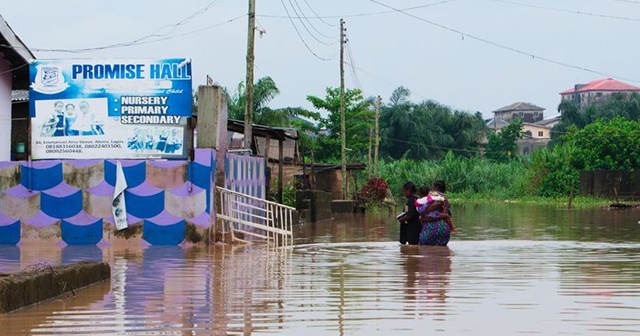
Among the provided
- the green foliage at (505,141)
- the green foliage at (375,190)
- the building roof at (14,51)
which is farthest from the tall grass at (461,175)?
the building roof at (14,51)

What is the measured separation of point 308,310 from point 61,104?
44.8ft

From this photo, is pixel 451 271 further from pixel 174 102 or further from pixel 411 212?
pixel 174 102

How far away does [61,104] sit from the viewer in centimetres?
2286

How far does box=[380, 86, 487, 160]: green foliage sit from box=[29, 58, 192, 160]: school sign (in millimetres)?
68150

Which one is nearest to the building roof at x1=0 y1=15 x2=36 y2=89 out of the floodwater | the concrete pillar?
the concrete pillar

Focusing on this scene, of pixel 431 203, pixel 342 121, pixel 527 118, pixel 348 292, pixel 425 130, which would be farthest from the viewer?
pixel 527 118

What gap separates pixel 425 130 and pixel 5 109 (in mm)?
72066

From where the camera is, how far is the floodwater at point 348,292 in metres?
9.28

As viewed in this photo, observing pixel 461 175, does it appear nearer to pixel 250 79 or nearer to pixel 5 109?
pixel 250 79

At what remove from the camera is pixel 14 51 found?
24391mm

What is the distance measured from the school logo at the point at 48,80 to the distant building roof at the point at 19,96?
393cm

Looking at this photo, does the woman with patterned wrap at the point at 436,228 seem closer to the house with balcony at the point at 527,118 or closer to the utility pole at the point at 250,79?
the utility pole at the point at 250,79

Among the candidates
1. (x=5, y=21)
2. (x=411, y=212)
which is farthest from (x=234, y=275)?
(x=5, y=21)

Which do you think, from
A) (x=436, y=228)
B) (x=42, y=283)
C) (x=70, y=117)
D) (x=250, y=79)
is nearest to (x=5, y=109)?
(x=70, y=117)
